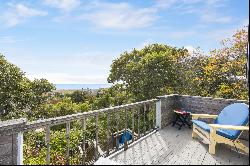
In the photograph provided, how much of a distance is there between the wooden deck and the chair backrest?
1.45 ft

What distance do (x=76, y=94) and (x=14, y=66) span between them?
90.6 ft

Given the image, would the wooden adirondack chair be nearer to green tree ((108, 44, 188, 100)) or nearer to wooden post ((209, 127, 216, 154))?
wooden post ((209, 127, 216, 154))

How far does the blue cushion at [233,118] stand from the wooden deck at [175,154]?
0.38 meters

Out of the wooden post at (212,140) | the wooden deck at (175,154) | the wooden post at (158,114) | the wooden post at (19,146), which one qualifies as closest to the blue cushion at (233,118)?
the wooden post at (212,140)

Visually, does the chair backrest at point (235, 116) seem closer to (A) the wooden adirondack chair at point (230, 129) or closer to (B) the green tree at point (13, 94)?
(A) the wooden adirondack chair at point (230, 129)

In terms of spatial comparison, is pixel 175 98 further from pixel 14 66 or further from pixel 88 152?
pixel 14 66

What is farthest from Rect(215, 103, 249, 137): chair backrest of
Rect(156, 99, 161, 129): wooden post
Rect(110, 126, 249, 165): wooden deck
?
Rect(156, 99, 161, 129): wooden post

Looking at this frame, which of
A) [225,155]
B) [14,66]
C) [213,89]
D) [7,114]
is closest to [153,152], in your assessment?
[225,155]

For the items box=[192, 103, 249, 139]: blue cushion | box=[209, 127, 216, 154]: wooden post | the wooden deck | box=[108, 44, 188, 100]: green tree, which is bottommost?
the wooden deck

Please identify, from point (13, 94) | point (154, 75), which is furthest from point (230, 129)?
point (154, 75)

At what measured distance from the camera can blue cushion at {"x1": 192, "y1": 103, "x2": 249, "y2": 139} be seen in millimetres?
5187

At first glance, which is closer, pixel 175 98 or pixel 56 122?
pixel 56 122

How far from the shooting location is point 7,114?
15.6m

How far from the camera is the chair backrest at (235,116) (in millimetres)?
5193
